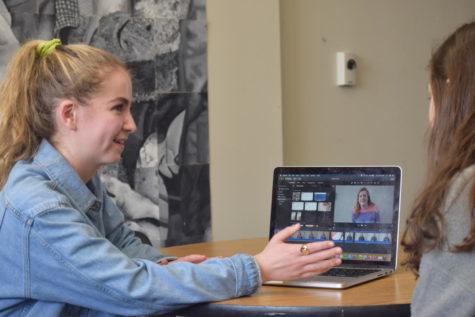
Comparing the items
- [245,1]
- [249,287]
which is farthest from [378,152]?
[249,287]

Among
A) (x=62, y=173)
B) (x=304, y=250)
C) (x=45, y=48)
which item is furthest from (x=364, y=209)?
(x=45, y=48)

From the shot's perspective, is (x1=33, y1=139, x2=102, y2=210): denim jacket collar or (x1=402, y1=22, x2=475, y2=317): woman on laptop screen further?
(x1=33, y1=139, x2=102, y2=210): denim jacket collar

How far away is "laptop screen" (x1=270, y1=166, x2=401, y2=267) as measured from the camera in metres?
1.59

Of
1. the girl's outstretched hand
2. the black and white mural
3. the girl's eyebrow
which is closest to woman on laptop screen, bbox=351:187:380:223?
the girl's outstretched hand

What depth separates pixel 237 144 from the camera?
9.49 feet

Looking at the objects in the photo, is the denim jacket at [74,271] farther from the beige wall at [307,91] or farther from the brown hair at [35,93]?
the beige wall at [307,91]

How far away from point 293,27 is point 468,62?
2119 mm

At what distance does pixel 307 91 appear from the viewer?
3.18 meters

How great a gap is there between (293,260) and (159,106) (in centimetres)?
147

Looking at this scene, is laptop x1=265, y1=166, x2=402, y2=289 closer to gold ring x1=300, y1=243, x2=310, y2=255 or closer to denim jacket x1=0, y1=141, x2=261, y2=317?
gold ring x1=300, y1=243, x2=310, y2=255

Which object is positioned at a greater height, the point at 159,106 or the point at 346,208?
the point at 159,106

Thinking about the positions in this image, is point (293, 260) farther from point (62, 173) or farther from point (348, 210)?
point (62, 173)

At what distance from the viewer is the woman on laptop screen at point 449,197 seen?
3.23 ft

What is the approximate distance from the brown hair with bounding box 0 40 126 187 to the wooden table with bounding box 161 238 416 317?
501 mm
